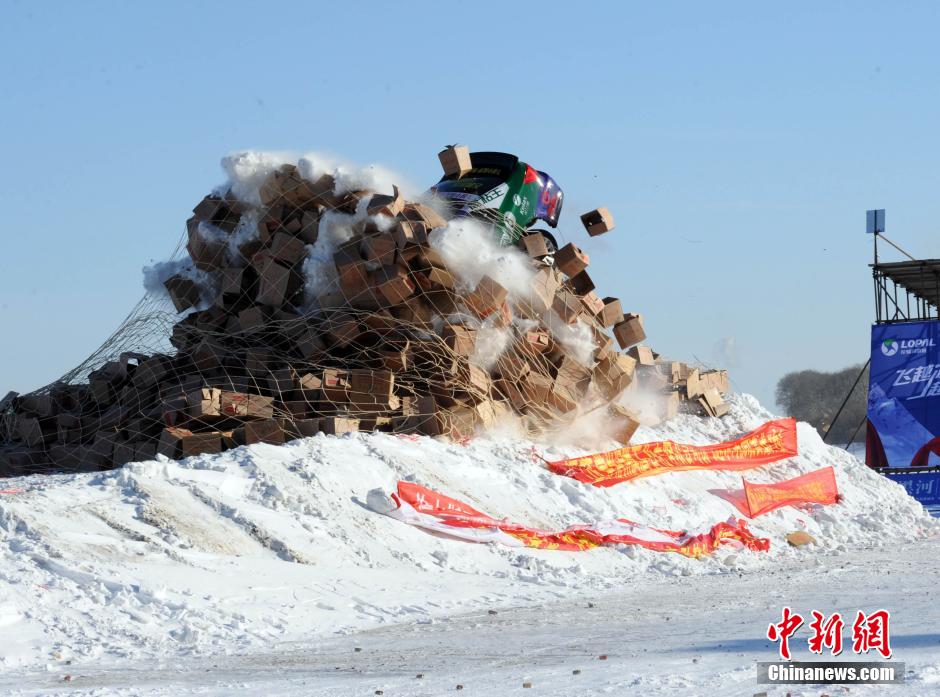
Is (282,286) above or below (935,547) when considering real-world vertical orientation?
above

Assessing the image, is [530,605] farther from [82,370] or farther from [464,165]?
[82,370]

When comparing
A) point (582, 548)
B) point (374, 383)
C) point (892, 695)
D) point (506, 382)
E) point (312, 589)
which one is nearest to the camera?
point (892, 695)

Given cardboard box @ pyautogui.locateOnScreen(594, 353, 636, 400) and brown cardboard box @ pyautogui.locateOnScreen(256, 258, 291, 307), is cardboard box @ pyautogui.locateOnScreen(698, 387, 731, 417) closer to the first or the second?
cardboard box @ pyautogui.locateOnScreen(594, 353, 636, 400)

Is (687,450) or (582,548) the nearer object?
(582,548)

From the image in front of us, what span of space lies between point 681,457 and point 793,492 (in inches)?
56.9

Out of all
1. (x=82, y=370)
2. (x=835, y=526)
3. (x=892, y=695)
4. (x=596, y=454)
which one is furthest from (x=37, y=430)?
(x=892, y=695)

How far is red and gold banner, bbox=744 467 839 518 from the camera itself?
14109 mm

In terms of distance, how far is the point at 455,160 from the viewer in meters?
15.0

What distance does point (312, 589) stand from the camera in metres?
8.80

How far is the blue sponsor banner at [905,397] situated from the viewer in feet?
70.4

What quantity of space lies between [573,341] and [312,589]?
6.36 metres

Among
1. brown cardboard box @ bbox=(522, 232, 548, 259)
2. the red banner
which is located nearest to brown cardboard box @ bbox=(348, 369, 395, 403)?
the red banner

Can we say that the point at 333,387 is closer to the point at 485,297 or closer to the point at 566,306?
the point at 485,297

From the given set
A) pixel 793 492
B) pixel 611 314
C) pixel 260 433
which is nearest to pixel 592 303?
pixel 611 314
